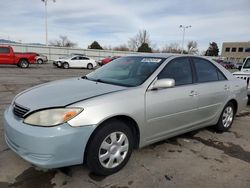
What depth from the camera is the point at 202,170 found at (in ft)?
10.0

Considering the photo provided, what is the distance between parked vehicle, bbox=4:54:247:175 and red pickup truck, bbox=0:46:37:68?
18056mm

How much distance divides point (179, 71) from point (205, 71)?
2.41ft

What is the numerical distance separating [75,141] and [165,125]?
55.4 inches

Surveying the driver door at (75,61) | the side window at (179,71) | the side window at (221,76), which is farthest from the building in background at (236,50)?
the side window at (179,71)

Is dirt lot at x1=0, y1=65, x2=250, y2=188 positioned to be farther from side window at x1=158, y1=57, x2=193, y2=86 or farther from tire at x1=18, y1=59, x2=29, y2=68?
tire at x1=18, y1=59, x2=29, y2=68

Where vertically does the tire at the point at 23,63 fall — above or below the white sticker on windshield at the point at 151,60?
below

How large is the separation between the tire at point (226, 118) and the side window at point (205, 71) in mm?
697

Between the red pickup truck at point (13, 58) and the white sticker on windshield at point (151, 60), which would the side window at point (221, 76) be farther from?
the red pickup truck at point (13, 58)

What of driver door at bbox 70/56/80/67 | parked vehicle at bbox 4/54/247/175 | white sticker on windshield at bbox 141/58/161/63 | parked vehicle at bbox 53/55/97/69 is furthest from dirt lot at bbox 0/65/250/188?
driver door at bbox 70/56/80/67

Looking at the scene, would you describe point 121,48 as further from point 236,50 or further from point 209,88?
point 209,88

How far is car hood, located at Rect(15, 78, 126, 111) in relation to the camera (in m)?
2.57

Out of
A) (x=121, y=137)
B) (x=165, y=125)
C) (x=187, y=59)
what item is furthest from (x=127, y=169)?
(x=187, y=59)

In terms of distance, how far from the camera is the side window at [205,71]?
3927mm

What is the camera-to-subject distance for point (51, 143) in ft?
7.63
